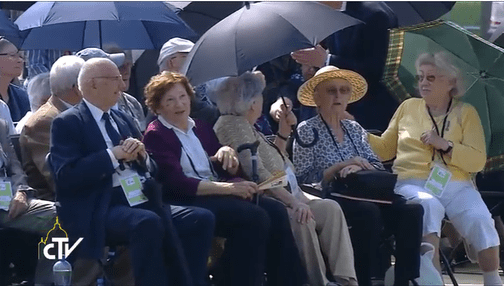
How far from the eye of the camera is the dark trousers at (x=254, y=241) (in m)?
7.29

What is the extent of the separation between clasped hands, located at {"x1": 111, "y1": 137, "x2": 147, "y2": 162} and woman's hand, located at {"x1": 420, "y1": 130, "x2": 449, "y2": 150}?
2.00 meters

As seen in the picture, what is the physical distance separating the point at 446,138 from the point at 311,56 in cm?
120

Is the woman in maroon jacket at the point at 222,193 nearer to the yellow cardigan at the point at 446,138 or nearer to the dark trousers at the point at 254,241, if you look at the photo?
the dark trousers at the point at 254,241

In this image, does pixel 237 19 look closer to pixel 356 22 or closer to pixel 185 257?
pixel 356 22

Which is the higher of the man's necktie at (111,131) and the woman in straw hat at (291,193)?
the man's necktie at (111,131)

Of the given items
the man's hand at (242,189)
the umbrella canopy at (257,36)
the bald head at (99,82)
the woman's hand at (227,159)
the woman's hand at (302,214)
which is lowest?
the woman's hand at (302,214)

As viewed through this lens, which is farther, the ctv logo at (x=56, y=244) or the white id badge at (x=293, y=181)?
the white id badge at (x=293, y=181)

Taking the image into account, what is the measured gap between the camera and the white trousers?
7.90m

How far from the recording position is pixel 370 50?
889 cm

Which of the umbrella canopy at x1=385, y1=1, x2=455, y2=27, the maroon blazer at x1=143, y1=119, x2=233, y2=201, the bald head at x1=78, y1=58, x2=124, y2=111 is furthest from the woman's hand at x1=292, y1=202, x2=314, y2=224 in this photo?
the umbrella canopy at x1=385, y1=1, x2=455, y2=27

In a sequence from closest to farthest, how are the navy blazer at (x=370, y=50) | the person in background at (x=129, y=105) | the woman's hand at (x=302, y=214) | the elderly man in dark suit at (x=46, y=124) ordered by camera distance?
the elderly man in dark suit at (x=46, y=124) < the woman's hand at (x=302, y=214) < the person in background at (x=129, y=105) < the navy blazer at (x=370, y=50)

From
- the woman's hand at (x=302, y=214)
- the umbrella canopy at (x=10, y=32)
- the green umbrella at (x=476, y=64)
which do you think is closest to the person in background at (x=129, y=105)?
the umbrella canopy at (x=10, y=32)

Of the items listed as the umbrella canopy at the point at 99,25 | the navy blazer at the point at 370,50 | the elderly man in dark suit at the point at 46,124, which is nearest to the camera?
the elderly man in dark suit at the point at 46,124

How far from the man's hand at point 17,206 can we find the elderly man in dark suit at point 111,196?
Result: 1.24ft
